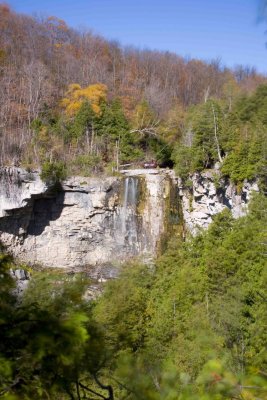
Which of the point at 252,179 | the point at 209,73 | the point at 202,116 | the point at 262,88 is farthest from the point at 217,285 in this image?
the point at 209,73

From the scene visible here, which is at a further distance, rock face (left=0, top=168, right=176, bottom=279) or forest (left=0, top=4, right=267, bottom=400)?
rock face (left=0, top=168, right=176, bottom=279)

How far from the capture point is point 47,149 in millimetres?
22781

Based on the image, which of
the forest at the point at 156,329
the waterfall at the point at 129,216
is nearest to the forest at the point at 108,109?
the waterfall at the point at 129,216

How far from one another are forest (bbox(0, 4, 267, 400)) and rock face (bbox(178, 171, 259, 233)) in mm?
557

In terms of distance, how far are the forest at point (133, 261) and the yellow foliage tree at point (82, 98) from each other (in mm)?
109

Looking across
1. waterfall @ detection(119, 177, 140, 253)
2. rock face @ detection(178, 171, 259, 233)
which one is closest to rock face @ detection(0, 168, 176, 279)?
waterfall @ detection(119, 177, 140, 253)

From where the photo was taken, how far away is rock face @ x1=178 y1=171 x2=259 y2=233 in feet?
61.3

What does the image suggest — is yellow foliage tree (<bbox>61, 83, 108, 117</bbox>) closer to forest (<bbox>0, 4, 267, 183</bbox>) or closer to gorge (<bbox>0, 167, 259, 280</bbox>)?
forest (<bbox>0, 4, 267, 183</bbox>)

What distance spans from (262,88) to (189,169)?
9.41 meters

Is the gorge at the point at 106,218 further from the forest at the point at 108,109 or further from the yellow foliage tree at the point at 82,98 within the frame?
the yellow foliage tree at the point at 82,98

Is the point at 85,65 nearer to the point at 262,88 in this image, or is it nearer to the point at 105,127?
the point at 105,127

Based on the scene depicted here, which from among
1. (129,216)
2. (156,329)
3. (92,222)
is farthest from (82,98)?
(156,329)

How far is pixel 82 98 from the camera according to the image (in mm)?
27406

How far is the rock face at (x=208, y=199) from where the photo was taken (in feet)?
61.3
